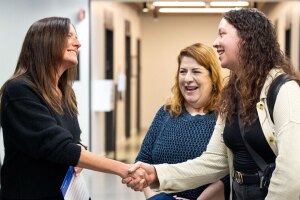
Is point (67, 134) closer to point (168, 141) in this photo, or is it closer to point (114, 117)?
point (168, 141)

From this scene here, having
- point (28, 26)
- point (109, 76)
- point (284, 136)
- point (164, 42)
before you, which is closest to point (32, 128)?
point (284, 136)

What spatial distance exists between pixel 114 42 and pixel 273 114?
7.62 metres

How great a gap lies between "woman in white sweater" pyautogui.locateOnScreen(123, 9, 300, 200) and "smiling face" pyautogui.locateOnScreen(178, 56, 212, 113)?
1.46 feet

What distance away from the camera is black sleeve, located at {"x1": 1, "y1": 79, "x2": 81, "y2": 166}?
1804 mm

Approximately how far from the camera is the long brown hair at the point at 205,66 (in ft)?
8.20

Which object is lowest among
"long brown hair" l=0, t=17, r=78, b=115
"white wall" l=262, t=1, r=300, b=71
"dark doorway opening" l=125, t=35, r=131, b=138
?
"dark doorway opening" l=125, t=35, r=131, b=138

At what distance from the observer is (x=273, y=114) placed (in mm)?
1678

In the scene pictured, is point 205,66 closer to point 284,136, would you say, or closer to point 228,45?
point 228,45

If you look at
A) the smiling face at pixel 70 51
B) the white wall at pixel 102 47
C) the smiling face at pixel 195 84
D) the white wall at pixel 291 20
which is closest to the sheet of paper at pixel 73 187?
the smiling face at pixel 70 51

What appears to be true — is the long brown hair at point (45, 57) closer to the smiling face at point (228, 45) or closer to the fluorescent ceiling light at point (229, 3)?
the smiling face at point (228, 45)

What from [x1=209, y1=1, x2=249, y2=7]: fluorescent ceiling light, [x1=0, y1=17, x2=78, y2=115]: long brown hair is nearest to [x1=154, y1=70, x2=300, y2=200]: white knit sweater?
[x1=0, y1=17, x2=78, y2=115]: long brown hair

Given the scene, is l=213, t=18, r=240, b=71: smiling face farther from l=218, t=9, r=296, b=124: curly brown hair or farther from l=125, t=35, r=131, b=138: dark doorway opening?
l=125, t=35, r=131, b=138: dark doorway opening

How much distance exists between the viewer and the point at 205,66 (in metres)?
2.51

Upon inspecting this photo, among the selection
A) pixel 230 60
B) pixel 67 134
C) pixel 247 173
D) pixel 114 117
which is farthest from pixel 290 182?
pixel 114 117
